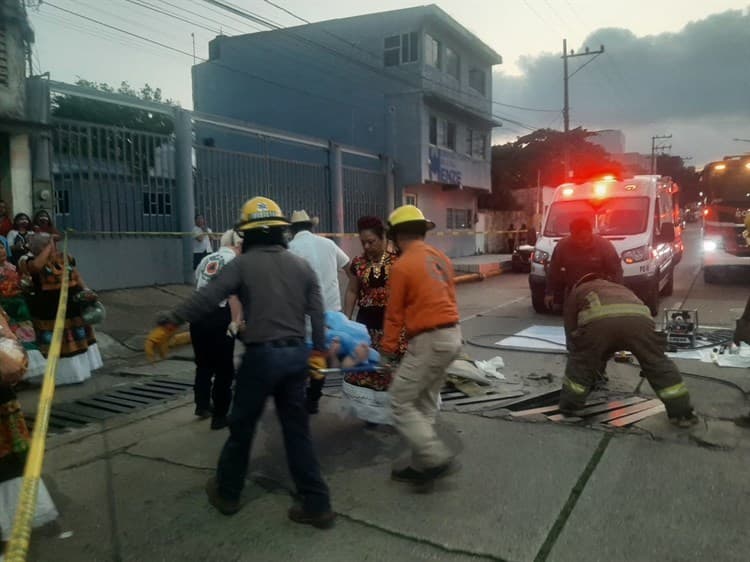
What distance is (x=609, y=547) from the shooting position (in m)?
2.97

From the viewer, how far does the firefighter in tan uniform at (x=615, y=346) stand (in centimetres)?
460

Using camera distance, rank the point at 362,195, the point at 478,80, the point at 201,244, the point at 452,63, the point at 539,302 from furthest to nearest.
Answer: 1. the point at 478,80
2. the point at 452,63
3. the point at 362,195
4. the point at 201,244
5. the point at 539,302

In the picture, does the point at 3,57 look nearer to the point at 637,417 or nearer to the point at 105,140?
the point at 105,140

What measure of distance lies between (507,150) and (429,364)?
4180 cm

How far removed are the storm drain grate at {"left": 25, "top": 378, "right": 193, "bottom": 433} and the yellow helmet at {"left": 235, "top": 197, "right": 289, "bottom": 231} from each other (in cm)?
283

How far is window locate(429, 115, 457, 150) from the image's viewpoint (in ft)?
73.9

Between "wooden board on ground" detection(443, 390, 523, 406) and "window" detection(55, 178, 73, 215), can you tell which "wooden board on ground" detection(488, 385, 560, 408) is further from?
"window" detection(55, 178, 73, 215)

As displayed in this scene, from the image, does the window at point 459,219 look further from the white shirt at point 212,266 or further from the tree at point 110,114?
A: the white shirt at point 212,266

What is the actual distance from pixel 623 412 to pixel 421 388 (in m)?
2.26

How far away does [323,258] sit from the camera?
515cm

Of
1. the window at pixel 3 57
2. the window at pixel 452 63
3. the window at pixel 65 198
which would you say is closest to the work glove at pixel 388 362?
the window at pixel 65 198

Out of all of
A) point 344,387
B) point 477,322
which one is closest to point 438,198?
point 477,322

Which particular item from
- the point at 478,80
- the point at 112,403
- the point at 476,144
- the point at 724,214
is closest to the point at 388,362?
the point at 112,403

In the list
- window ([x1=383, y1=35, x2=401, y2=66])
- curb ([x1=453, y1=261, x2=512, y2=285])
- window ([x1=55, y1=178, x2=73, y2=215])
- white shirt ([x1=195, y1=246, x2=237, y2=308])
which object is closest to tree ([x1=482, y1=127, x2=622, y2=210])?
window ([x1=383, y1=35, x2=401, y2=66])
